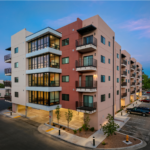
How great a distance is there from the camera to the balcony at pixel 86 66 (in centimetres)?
1564

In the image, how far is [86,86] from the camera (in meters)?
16.9

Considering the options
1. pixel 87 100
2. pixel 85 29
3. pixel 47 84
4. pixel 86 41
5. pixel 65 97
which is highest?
pixel 85 29

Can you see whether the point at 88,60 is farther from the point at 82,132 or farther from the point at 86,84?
the point at 82,132

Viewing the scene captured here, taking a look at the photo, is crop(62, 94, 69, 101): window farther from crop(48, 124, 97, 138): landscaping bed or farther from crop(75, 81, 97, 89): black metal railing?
crop(48, 124, 97, 138): landscaping bed

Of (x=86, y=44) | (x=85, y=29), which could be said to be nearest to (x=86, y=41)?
(x=86, y=44)

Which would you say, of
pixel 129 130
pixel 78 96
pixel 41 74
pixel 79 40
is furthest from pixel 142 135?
pixel 41 74

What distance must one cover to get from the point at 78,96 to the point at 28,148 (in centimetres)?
920

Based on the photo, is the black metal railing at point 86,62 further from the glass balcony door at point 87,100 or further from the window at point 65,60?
the glass balcony door at point 87,100

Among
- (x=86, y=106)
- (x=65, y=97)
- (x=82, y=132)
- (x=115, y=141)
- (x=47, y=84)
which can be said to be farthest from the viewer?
(x=65, y=97)

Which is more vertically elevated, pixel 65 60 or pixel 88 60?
pixel 65 60

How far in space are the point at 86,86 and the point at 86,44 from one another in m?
6.58

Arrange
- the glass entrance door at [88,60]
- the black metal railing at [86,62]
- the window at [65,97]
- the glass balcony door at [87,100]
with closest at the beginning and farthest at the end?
the black metal railing at [86,62], the glass entrance door at [88,60], the glass balcony door at [87,100], the window at [65,97]

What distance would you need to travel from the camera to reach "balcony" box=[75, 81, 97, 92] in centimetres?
1565

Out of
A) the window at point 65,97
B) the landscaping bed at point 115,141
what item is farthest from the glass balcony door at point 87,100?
the landscaping bed at point 115,141
